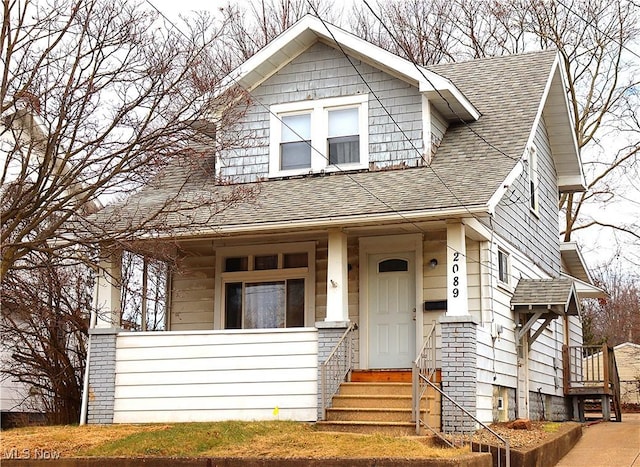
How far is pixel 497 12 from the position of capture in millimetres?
31734

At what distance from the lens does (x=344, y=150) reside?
1680 cm

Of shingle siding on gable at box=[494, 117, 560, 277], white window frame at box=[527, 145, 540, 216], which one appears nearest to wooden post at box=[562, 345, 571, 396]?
shingle siding on gable at box=[494, 117, 560, 277]

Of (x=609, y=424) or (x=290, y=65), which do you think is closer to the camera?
(x=290, y=65)

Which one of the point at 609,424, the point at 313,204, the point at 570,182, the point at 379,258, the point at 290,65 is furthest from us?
the point at 570,182

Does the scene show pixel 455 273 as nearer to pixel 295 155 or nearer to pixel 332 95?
pixel 295 155

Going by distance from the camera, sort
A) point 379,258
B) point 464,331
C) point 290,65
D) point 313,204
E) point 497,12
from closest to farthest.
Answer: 1. point 464,331
2. point 313,204
3. point 379,258
4. point 290,65
5. point 497,12

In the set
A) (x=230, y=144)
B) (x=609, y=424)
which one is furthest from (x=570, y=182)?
(x=230, y=144)

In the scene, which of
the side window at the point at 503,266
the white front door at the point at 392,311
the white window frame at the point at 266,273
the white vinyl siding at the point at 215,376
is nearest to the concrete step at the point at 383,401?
the white vinyl siding at the point at 215,376

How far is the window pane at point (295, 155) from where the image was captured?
16953 mm

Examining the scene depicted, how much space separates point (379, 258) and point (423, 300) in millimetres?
1134

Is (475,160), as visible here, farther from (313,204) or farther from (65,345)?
(65,345)

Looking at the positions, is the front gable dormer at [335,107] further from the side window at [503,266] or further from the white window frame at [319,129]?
the side window at [503,266]

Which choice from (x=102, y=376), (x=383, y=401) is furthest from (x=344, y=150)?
→ (x=102, y=376)

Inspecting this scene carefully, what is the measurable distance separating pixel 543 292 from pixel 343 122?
4.77 meters
